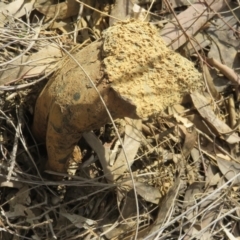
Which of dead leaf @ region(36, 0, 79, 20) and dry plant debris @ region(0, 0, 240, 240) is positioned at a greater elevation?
dead leaf @ region(36, 0, 79, 20)

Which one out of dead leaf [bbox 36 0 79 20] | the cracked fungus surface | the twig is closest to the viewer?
the cracked fungus surface

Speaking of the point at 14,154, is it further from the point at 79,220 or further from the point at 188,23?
the point at 188,23

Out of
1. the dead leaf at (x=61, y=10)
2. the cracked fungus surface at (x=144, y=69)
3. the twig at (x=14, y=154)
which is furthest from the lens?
the dead leaf at (x=61, y=10)

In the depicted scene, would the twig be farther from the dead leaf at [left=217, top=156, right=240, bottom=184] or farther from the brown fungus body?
the dead leaf at [left=217, top=156, right=240, bottom=184]

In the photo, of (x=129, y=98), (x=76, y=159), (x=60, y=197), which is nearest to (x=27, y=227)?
(x=60, y=197)

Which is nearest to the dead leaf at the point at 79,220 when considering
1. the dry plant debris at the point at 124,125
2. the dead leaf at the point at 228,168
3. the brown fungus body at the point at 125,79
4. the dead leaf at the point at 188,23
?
the dry plant debris at the point at 124,125

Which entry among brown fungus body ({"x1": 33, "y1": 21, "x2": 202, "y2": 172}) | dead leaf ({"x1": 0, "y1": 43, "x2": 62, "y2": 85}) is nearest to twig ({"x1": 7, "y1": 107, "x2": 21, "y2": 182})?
dead leaf ({"x1": 0, "y1": 43, "x2": 62, "y2": 85})

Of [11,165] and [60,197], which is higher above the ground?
[11,165]

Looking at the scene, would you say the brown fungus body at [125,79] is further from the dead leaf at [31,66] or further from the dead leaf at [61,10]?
the dead leaf at [61,10]

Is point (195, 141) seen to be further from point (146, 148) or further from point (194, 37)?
point (194, 37)
